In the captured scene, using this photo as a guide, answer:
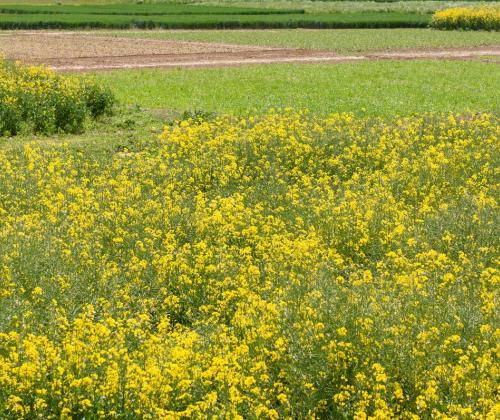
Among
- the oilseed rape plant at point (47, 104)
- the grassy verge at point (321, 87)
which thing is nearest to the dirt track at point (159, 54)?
the grassy verge at point (321, 87)

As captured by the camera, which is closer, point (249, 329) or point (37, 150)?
point (249, 329)

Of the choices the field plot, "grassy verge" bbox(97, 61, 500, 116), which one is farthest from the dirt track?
the field plot

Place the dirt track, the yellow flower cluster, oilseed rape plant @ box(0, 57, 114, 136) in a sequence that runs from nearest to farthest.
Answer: oilseed rape plant @ box(0, 57, 114, 136) < the dirt track < the yellow flower cluster

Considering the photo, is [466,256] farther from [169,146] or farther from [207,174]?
[169,146]

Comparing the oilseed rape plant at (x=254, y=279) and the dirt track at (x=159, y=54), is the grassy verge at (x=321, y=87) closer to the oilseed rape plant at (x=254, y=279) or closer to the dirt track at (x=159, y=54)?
the dirt track at (x=159, y=54)

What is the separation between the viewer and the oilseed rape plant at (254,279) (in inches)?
279

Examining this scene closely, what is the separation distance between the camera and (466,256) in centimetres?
1055

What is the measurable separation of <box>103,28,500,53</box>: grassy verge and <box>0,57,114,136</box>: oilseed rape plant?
21.3m

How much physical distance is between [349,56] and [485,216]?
27238 millimetres

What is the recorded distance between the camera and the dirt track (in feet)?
112

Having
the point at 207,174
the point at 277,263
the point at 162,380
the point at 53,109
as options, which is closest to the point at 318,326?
the point at 162,380

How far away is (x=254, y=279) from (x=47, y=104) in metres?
11.6

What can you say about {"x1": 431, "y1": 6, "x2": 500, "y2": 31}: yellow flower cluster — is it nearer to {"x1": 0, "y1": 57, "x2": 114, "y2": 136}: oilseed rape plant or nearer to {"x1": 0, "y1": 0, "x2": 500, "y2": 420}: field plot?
{"x1": 0, "y1": 0, "x2": 500, "y2": 420}: field plot

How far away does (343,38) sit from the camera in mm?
48562
